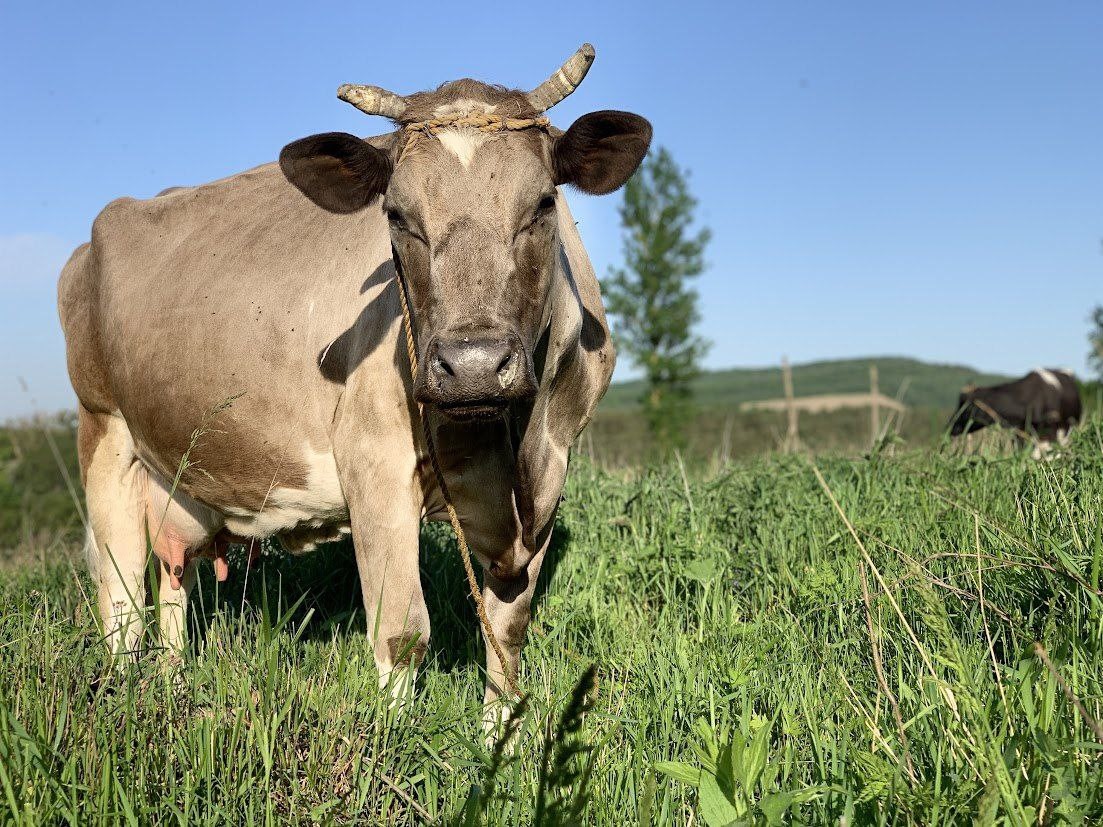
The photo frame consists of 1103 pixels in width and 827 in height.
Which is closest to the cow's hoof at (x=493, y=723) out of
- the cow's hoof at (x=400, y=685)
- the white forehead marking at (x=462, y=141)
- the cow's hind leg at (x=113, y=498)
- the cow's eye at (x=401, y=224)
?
the cow's hoof at (x=400, y=685)

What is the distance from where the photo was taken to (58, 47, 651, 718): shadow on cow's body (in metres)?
3.04

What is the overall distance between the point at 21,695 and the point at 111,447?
10.1 feet

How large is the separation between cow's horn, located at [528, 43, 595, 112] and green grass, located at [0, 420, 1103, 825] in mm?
1887

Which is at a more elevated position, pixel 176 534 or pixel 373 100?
pixel 373 100

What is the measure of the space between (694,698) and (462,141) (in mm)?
2147

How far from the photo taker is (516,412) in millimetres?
3594

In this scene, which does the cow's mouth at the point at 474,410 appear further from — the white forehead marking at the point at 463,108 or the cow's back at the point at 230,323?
the white forehead marking at the point at 463,108

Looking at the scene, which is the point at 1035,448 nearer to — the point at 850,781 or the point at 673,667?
the point at 673,667

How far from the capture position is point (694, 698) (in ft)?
10.3

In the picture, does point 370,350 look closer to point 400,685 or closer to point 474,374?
point 474,374

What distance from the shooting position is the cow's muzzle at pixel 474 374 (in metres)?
2.73

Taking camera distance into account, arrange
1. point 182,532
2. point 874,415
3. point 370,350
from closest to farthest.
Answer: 1. point 370,350
2. point 182,532
3. point 874,415

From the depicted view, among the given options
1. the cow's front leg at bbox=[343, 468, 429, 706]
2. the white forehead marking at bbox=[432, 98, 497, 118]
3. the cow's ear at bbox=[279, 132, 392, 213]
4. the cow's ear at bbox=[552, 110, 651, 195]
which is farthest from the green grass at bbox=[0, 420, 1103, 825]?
the white forehead marking at bbox=[432, 98, 497, 118]

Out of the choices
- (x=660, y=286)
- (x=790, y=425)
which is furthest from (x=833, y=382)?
(x=790, y=425)
